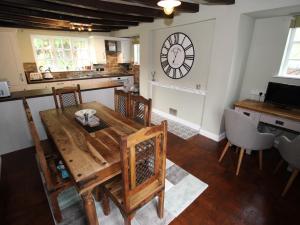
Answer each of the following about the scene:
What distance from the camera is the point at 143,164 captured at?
4.54 feet

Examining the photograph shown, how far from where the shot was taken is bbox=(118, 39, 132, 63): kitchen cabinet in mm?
5749

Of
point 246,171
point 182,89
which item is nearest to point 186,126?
point 182,89

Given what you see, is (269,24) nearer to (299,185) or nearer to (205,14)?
(205,14)

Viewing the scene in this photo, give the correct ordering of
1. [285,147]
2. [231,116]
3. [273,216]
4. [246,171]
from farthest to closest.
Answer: [246,171] < [231,116] < [285,147] < [273,216]

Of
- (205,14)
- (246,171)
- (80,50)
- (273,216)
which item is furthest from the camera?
(80,50)

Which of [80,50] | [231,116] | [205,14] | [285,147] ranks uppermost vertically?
[205,14]

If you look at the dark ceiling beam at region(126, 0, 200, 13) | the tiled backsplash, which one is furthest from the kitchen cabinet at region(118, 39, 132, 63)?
the dark ceiling beam at region(126, 0, 200, 13)

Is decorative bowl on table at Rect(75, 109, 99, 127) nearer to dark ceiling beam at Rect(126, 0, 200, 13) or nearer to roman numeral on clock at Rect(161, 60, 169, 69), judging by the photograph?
dark ceiling beam at Rect(126, 0, 200, 13)

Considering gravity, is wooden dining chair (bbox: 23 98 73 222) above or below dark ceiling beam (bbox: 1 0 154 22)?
below

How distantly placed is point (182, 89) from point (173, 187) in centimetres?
223

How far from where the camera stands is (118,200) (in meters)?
1.30

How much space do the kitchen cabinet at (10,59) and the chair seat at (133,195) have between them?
3.88m

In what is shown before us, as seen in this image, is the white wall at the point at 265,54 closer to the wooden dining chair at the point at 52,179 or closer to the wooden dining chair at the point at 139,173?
the wooden dining chair at the point at 139,173

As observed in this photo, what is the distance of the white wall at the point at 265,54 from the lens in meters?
2.52
